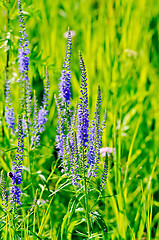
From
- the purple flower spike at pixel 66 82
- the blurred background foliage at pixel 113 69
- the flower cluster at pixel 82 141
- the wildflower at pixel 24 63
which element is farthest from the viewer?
the blurred background foliage at pixel 113 69

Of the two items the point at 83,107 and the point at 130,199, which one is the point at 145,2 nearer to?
the point at 130,199

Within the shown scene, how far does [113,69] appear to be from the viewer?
145 inches

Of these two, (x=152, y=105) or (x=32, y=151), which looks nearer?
(x=32, y=151)

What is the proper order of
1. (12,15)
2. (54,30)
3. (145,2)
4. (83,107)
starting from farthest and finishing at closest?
1. (145,2)
2. (54,30)
3. (12,15)
4. (83,107)

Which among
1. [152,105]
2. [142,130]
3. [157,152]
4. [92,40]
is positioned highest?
[92,40]

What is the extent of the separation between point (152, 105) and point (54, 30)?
1611mm

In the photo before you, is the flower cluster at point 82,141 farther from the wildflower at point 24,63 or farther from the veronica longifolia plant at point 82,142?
the wildflower at point 24,63

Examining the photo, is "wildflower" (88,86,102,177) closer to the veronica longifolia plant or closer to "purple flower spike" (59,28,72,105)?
the veronica longifolia plant

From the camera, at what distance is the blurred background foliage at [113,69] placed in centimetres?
269

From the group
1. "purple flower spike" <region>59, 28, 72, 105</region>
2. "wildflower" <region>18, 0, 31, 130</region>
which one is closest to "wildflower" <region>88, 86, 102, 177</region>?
"purple flower spike" <region>59, 28, 72, 105</region>

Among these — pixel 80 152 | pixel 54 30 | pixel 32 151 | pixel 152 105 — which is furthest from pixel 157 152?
pixel 54 30

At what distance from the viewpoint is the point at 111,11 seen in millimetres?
4262

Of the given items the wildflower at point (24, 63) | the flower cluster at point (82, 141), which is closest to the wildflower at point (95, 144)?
the flower cluster at point (82, 141)

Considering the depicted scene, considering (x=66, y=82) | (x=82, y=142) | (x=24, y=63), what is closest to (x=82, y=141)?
(x=82, y=142)
